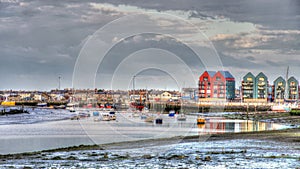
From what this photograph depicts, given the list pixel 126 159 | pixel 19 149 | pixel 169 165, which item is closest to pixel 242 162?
pixel 169 165

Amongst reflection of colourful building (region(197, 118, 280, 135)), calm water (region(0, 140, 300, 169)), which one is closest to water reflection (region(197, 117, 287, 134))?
reflection of colourful building (region(197, 118, 280, 135))

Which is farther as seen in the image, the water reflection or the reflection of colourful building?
the reflection of colourful building

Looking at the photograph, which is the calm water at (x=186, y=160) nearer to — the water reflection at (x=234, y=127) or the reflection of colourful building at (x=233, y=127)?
the reflection of colourful building at (x=233, y=127)

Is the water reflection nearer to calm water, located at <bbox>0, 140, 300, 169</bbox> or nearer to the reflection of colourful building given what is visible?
the reflection of colourful building

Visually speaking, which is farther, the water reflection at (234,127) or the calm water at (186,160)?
the water reflection at (234,127)

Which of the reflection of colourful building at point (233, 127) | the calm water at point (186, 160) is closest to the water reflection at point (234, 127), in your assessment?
the reflection of colourful building at point (233, 127)

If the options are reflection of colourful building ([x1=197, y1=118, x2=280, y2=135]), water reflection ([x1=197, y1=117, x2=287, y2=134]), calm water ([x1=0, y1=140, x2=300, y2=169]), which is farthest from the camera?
reflection of colourful building ([x1=197, y1=118, x2=280, y2=135])

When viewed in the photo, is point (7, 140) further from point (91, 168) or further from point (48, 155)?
point (91, 168)

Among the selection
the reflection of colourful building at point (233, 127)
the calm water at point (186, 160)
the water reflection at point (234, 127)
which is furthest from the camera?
the reflection of colourful building at point (233, 127)

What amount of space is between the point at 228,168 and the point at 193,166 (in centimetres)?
190

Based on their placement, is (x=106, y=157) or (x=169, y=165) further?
A: (x=106, y=157)

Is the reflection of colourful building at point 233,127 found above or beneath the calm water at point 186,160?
beneath

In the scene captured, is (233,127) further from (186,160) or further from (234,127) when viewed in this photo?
(186,160)

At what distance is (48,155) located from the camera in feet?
106
